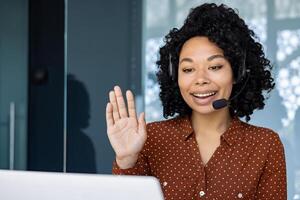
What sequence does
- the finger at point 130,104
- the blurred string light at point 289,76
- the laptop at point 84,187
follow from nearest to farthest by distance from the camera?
1. the laptop at point 84,187
2. the finger at point 130,104
3. the blurred string light at point 289,76

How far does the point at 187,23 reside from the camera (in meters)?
1.61

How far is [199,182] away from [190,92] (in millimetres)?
242

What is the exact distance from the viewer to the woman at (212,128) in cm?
150

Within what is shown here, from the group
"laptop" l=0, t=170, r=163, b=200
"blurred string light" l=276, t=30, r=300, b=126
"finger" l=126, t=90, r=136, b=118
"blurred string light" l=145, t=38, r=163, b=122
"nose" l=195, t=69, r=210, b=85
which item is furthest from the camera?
"blurred string light" l=145, t=38, r=163, b=122

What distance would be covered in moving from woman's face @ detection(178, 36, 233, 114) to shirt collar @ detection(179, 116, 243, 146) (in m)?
0.07

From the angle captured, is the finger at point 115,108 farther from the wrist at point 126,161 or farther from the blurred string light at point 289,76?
the blurred string light at point 289,76

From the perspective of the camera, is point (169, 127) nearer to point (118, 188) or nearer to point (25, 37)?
point (118, 188)

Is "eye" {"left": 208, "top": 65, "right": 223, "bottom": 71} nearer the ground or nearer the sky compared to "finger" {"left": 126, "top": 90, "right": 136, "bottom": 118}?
nearer the sky

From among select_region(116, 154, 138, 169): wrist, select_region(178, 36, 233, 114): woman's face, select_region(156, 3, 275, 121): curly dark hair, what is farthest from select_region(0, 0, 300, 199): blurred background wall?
select_region(116, 154, 138, 169): wrist

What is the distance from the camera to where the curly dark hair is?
1.56m

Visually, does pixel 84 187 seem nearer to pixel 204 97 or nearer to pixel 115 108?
pixel 115 108

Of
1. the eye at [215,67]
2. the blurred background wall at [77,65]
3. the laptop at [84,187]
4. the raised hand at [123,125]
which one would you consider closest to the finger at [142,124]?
the raised hand at [123,125]

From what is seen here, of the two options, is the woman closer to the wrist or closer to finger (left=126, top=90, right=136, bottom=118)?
the wrist

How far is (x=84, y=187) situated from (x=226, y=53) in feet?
2.64
